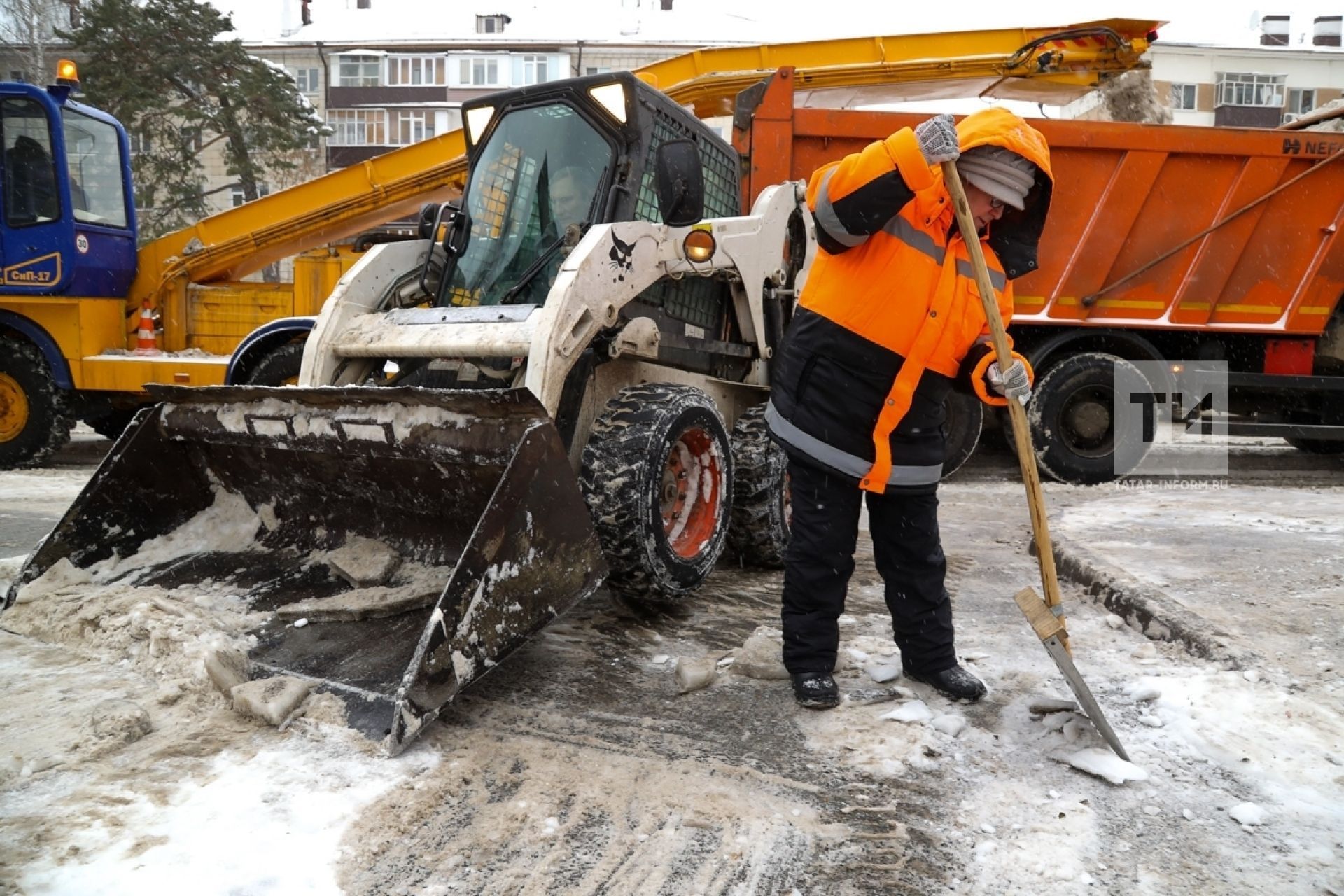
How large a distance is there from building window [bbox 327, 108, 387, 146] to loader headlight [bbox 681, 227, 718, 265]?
30925mm

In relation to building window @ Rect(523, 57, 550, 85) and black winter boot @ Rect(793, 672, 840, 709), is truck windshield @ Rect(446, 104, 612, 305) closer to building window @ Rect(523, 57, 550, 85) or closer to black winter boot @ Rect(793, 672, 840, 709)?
black winter boot @ Rect(793, 672, 840, 709)

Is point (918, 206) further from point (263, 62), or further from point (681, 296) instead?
point (263, 62)

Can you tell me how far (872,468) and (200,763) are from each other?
1.94 meters

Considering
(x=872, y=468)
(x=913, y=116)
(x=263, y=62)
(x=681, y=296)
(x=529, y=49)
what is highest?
(x=529, y=49)

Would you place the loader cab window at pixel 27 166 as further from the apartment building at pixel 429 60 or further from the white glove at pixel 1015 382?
the apartment building at pixel 429 60

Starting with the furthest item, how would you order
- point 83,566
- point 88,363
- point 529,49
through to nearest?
point 529,49 → point 88,363 → point 83,566

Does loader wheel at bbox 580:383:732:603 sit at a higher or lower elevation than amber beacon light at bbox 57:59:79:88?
lower

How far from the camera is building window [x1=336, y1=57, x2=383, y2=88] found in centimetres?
3244

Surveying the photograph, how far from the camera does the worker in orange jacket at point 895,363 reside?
8.78 feet

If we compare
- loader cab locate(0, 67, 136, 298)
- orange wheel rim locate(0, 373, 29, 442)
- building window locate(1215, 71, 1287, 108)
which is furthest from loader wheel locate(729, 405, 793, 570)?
building window locate(1215, 71, 1287, 108)

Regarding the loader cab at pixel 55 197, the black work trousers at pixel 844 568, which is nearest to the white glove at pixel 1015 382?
the black work trousers at pixel 844 568

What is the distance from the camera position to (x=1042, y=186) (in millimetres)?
2855

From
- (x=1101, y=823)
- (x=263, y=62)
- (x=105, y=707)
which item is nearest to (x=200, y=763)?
(x=105, y=707)

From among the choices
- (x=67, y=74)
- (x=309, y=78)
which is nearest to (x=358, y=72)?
(x=309, y=78)
